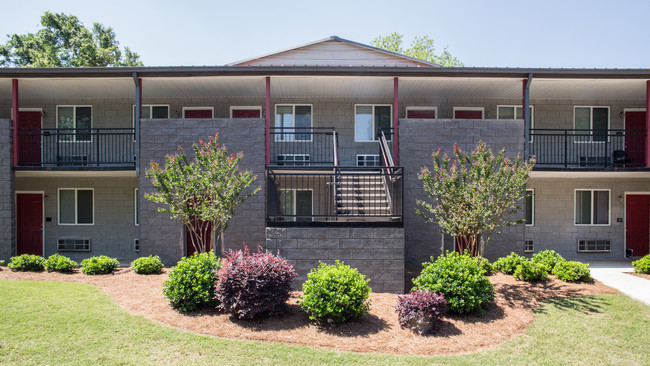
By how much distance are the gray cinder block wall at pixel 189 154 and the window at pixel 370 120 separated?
4076 millimetres

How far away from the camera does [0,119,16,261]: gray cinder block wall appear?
10.5 m

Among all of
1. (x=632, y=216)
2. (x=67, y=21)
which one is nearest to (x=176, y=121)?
(x=632, y=216)

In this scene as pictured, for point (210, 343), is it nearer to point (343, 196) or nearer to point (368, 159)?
point (343, 196)

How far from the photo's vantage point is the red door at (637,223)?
12594 millimetres

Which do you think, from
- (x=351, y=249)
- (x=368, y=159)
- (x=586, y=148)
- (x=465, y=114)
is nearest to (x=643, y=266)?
(x=586, y=148)

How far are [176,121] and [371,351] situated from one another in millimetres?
8108

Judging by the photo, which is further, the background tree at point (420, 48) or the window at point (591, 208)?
the background tree at point (420, 48)

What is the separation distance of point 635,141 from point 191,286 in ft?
48.7

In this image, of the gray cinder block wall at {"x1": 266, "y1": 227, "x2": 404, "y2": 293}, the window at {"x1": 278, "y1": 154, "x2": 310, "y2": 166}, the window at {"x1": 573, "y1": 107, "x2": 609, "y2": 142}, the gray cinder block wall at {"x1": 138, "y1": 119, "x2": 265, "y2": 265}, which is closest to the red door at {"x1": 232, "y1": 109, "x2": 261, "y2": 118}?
the window at {"x1": 278, "y1": 154, "x2": 310, "y2": 166}

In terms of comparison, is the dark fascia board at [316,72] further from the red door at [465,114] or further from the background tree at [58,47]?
the background tree at [58,47]

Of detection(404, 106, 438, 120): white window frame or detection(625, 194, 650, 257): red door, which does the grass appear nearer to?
detection(625, 194, 650, 257): red door

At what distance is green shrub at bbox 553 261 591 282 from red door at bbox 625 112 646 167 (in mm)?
6173

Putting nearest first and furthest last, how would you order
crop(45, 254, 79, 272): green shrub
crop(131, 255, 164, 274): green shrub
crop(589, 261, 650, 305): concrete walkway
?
crop(589, 261, 650, 305): concrete walkway
crop(131, 255, 164, 274): green shrub
crop(45, 254, 79, 272): green shrub

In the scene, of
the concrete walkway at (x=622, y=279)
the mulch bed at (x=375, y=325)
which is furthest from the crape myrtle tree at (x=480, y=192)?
the concrete walkway at (x=622, y=279)
